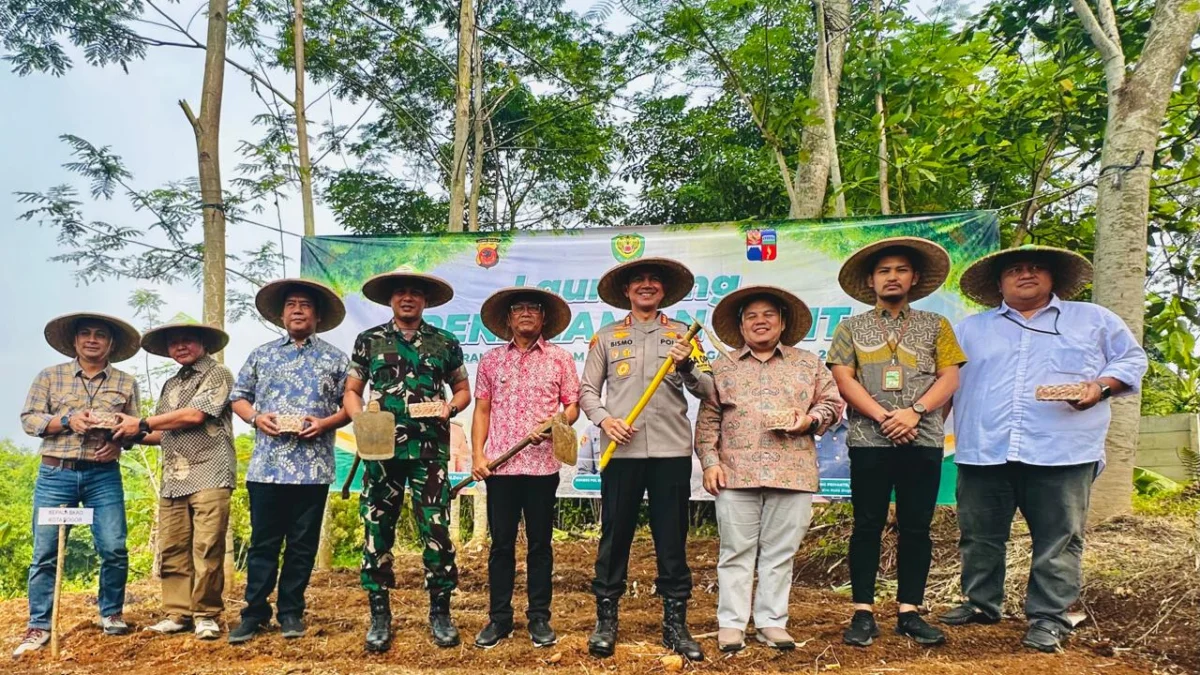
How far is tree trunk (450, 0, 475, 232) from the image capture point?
664cm

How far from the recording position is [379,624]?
348cm

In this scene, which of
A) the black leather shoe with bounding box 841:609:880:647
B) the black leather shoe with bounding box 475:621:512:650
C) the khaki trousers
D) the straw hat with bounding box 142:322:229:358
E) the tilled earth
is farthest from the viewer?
the straw hat with bounding box 142:322:229:358

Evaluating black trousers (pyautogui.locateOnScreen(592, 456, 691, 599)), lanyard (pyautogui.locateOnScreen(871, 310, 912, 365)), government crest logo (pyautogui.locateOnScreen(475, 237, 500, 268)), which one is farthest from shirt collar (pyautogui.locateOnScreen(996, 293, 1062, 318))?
government crest logo (pyautogui.locateOnScreen(475, 237, 500, 268))

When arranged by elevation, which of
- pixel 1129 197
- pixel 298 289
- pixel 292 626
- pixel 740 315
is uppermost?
pixel 1129 197

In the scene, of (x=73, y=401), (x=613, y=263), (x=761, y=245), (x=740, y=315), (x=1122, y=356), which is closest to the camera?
(x=1122, y=356)

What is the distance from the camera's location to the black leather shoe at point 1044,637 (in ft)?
10.4

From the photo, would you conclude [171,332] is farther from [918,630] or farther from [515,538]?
[918,630]

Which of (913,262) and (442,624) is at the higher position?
(913,262)

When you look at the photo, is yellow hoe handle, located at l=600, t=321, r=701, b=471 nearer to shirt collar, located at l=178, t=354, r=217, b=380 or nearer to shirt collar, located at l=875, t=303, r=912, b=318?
shirt collar, located at l=875, t=303, r=912, b=318

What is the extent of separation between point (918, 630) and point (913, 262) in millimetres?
1631

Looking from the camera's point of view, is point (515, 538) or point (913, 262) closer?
point (515, 538)

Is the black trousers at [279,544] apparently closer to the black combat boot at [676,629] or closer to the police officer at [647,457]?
the police officer at [647,457]

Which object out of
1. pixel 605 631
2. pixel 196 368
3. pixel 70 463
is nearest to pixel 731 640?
pixel 605 631

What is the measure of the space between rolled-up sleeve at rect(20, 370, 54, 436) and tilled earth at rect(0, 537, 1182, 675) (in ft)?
3.41
